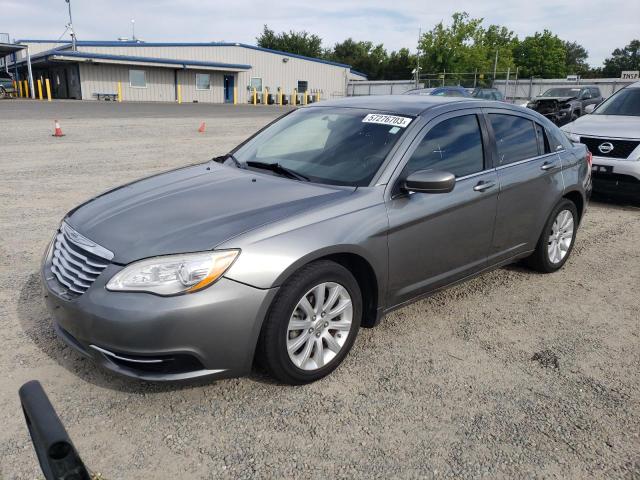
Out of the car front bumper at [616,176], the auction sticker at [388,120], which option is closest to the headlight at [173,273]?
the auction sticker at [388,120]

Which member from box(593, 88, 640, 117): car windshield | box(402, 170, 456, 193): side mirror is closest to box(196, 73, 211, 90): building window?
box(593, 88, 640, 117): car windshield

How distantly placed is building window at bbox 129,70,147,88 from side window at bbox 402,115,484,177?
43551 millimetres

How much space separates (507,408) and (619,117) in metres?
7.63

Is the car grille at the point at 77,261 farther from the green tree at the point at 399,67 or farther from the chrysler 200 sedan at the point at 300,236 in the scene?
the green tree at the point at 399,67

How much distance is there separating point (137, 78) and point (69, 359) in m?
44.1

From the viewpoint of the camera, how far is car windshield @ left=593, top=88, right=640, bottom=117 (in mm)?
9094

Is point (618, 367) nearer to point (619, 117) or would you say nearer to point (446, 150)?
point (446, 150)

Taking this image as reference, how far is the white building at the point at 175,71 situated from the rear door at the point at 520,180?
41173 millimetres

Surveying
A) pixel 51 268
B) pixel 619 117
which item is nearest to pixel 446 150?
pixel 51 268

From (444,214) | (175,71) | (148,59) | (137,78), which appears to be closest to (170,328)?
(444,214)

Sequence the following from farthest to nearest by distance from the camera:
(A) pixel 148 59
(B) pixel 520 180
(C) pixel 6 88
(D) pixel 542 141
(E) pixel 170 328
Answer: (A) pixel 148 59, (C) pixel 6 88, (D) pixel 542 141, (B) pixel 520 180, (E) pixel 170 328

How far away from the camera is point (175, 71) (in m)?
45.5

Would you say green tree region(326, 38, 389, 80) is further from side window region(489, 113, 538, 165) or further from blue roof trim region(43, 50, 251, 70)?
side window region(489, 113, 538, 165)

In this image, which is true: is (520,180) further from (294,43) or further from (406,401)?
(294,43)
